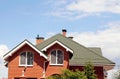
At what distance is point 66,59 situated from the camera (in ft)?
124

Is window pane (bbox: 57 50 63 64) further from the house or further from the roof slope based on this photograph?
the roof slope

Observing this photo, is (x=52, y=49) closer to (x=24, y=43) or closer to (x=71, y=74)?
(x=24, y=43)

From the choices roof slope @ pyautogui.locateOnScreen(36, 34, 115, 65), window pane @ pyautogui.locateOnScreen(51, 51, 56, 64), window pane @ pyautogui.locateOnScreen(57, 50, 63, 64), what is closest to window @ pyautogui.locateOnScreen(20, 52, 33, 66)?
roof slope @ pyautogui.locateOnScreen(36, 34, 115, 65)

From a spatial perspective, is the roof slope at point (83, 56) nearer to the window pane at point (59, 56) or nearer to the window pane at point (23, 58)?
the window pane at point (59, 56)

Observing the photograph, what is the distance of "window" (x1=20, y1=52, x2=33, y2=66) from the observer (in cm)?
3753

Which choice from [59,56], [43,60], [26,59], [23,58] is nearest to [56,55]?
[59,56]

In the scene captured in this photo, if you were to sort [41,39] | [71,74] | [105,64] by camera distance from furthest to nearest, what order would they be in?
[41,39] < [105,64] < [71,74]

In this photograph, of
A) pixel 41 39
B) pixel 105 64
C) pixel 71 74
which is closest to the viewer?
pixel 71 74

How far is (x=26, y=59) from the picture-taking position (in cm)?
3747

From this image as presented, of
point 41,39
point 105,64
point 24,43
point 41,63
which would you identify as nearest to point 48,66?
point 41,63

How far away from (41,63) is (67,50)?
10.0 feet

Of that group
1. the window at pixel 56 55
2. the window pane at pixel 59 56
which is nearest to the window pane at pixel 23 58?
the window at pixel 56 55

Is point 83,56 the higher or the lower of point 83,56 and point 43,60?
the higher

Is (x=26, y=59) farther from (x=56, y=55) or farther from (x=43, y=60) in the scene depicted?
(x=56, y=55)
